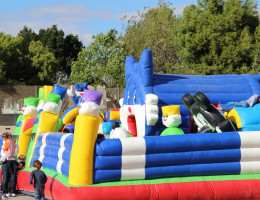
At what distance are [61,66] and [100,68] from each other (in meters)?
16.6

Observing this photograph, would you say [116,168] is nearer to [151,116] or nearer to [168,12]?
[151,116]

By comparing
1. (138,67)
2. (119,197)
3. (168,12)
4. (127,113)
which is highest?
(168,12)

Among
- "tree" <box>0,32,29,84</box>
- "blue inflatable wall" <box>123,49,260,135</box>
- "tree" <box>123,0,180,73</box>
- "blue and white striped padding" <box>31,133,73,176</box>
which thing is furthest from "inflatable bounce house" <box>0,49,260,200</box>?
"tree" <box>0,32,29,84</box>

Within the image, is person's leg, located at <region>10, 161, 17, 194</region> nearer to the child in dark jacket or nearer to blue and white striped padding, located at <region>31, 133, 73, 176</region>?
blue and white striped padding, located at <region>31, 133, 73, 176</region>

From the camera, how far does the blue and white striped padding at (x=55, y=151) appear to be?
643 cm

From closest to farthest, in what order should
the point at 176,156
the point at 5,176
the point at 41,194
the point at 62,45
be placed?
the point at 176,156
the point at 41,194
the point at 5,176
the point at 62,45

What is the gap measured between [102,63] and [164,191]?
23578 mm

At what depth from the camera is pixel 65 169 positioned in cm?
639

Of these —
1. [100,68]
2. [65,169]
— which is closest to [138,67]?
[65,169]

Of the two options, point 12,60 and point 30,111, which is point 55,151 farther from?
point 12,60

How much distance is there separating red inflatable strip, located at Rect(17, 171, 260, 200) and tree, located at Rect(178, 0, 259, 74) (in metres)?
15.7

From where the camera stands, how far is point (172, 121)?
8078 millimetres

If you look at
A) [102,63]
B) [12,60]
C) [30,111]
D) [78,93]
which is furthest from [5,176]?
[12,60]

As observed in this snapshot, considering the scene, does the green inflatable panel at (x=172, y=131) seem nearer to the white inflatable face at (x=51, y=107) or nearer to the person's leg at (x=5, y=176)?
the white inflatable face at (x=51, y=107)
